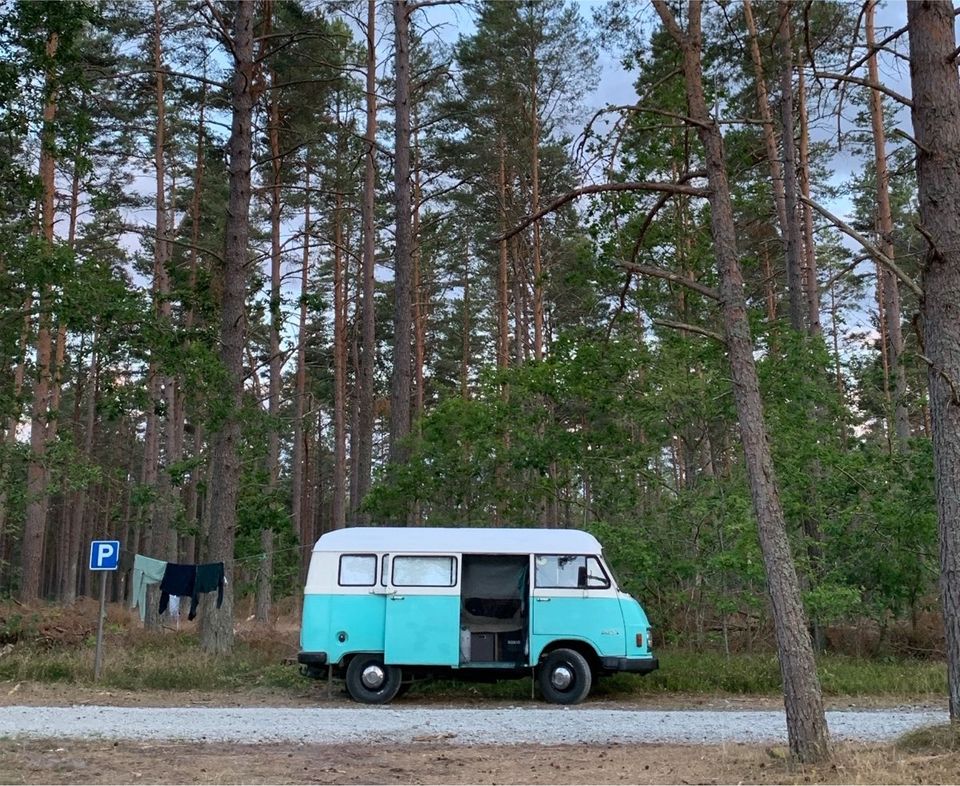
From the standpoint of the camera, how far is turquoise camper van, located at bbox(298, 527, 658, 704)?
12414mm

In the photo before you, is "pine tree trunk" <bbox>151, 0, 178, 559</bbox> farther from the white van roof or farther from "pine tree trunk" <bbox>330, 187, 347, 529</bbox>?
the white van roof

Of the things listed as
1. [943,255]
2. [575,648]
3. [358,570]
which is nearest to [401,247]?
[358,570]

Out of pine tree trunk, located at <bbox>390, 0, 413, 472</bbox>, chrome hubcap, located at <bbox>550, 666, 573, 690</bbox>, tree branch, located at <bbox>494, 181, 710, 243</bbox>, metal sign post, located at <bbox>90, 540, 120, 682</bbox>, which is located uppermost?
pine tree trunk, located at <bbox>390, 0, 413, 472</bbox>

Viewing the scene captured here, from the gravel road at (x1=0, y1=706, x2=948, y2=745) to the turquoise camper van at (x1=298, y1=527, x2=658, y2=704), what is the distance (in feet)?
2.20

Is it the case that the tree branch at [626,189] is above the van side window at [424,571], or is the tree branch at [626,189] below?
above

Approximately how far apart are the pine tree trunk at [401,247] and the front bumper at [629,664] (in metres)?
7.55

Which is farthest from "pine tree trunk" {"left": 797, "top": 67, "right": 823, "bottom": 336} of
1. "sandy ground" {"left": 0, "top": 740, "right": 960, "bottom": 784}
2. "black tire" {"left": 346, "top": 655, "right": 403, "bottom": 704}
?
"sandy ground" {"left": 0, "top": 740, "right": 960, "bottom": 784}

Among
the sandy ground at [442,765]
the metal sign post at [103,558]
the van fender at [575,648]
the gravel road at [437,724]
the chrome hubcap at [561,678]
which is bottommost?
the gravel road at [437,724]

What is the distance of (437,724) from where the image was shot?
1062 cm

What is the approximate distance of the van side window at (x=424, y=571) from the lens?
497 inches

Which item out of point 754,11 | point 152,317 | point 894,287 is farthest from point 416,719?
point 894,287

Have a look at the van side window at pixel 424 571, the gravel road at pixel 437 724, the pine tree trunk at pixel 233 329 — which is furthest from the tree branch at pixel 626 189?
the pine tree trunk at pixel 233 329

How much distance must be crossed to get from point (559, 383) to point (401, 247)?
5298mm

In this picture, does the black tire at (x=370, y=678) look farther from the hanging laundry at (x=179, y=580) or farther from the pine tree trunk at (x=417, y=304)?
the pine tree trunk at (x=417, y=304)
